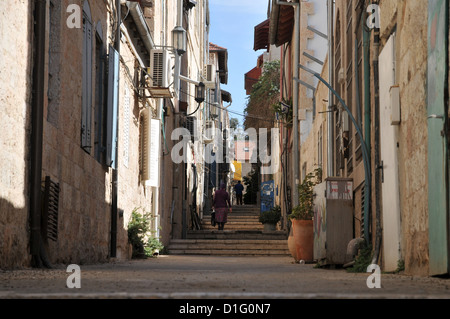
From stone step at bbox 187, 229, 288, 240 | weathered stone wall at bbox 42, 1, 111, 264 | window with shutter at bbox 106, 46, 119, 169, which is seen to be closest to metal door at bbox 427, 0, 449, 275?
weathered stone wall at bbox 42, 1, 111, 264

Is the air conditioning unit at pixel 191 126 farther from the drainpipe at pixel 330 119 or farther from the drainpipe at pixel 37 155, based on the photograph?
the drainpipe at pixel 37 155

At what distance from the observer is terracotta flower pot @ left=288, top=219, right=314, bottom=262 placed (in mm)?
14750

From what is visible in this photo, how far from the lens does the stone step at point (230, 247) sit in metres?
20.8

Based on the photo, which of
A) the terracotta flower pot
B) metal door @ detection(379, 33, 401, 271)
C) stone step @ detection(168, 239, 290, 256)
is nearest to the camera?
metal door @ detection(379, 33, 401, 271)

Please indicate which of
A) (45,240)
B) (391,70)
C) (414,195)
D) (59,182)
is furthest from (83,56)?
(414,195)

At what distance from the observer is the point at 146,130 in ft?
60.3

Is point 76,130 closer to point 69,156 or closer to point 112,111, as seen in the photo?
point 69,156

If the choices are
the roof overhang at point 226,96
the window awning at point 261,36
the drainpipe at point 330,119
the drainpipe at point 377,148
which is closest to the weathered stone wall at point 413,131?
the drainpipe at point 377,148

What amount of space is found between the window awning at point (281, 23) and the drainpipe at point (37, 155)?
1714 centimetres

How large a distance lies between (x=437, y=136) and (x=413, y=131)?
1.21m

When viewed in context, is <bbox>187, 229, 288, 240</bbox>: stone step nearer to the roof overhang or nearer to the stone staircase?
the stone staircase

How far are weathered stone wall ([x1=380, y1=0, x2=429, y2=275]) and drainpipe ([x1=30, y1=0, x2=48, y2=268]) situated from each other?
380 centimetres
